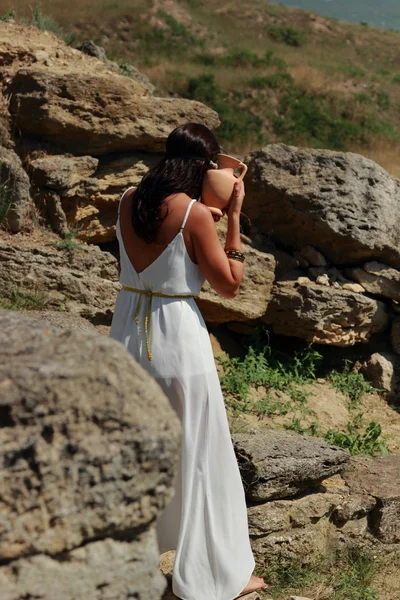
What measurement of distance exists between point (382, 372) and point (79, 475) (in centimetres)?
630

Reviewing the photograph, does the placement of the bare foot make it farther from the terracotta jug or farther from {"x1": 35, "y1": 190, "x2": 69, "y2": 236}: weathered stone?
{"x1": 35, "y1": 190, "x2": 69, "y2": 236}: weathered stone

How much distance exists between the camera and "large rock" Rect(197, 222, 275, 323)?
6.77m

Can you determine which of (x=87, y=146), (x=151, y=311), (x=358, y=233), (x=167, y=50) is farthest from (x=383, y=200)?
(x=167, y=50)

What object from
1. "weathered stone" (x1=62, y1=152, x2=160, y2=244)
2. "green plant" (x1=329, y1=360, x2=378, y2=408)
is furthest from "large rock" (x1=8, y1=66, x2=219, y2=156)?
"green plant" (x1=329, y1=360, x2=378, y2=408)

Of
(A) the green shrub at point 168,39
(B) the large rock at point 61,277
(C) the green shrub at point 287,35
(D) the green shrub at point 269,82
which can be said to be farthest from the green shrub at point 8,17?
(C) the green shrub at point 287,35

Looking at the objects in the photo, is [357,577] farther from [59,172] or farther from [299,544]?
[59,172]

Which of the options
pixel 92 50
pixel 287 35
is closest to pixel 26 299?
pixel 92 50

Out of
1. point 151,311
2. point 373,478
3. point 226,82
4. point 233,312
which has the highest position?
point 226,82

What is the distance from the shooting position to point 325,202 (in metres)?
7.01

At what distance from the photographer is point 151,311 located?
3340mm

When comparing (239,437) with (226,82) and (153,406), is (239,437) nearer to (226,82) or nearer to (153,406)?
(153,406)

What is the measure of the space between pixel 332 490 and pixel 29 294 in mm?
2797

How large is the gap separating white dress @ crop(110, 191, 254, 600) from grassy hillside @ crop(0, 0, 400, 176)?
876 centimetres

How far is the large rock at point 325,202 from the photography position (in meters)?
7.05
